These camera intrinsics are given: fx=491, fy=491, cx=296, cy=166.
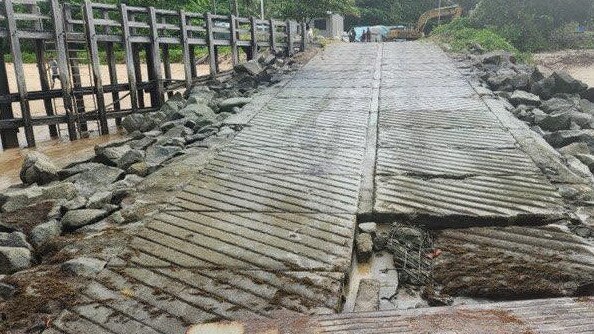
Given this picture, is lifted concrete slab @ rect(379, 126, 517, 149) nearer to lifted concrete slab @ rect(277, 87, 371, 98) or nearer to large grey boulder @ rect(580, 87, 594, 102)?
lifted concrete slab @ rect(277, 87, 371, 98)

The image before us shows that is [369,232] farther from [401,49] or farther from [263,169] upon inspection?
[401,49]

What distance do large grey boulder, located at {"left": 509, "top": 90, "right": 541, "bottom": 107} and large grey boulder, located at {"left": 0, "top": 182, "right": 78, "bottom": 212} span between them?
7015mm

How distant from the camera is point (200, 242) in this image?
3.57 metres

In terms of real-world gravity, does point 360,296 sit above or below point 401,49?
below

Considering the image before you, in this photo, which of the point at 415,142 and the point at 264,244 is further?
the point at 415,142

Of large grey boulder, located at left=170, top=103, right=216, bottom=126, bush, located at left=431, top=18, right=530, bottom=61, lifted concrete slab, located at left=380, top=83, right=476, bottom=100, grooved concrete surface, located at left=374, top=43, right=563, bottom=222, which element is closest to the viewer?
grooved concrete surface, located at left=374, top=43, right=563, bottom=222

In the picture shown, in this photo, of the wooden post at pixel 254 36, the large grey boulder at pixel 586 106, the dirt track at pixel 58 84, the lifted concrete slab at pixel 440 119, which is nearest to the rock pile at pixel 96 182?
the lifted concrete slab at pixel 440 119

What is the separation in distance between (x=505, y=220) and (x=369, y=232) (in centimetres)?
107

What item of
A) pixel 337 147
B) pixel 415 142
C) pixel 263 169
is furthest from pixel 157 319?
pixel 415 142

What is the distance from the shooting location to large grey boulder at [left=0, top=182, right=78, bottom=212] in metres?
4.61

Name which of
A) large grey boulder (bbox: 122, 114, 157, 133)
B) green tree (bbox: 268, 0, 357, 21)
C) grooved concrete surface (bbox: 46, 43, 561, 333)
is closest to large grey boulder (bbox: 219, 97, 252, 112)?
grooved concrete surface (bbox: 46, 43, 561, 333)

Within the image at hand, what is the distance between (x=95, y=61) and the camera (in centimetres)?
984

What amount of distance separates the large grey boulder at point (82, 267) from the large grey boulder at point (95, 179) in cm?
172

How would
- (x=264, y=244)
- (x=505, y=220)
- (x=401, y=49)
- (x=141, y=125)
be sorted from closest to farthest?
1. (x=264, y=244)
2. (x=505, y=220)
3. (x=141, y=125)
4. (x=401, y=49)
